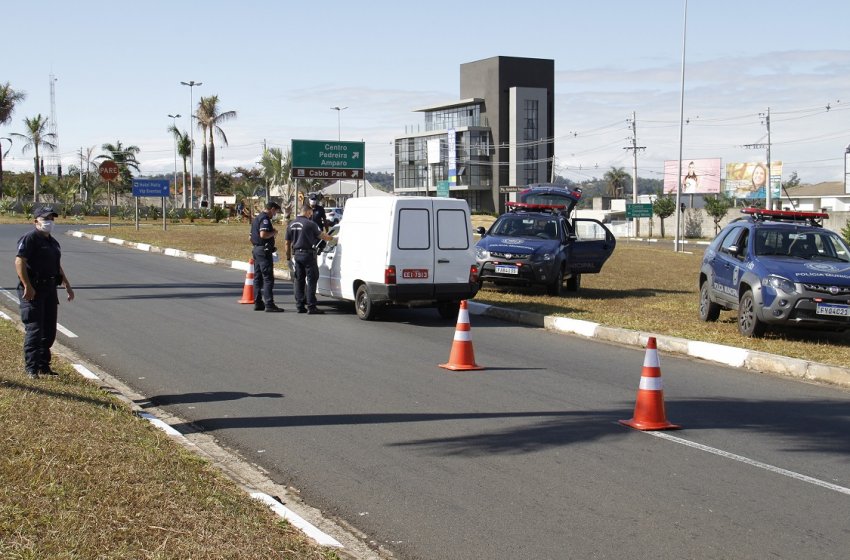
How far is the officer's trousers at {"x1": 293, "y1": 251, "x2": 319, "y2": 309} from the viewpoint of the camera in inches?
635

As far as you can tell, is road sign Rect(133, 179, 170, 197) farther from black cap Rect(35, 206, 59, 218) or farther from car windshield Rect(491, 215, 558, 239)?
black cap Rect(35, 206, 59, 218)

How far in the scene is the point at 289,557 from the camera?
4.78 meters

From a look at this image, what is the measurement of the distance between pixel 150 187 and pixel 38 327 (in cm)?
4648

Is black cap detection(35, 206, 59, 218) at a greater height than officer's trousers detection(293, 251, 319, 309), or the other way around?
black cap detection(35, 206, 59, 218)

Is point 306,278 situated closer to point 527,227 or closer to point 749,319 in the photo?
point 527,227

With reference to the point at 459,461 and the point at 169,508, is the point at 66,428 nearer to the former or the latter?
the point at 169,508

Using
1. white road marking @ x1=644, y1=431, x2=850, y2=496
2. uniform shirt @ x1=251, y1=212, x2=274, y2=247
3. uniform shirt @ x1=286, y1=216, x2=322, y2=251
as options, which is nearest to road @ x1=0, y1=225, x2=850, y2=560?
white road marking @ x1=644, y1=431, x2=850, y2=496

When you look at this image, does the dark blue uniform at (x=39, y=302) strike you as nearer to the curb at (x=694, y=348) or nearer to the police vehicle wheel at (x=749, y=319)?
the curb at (x=694, y=348)

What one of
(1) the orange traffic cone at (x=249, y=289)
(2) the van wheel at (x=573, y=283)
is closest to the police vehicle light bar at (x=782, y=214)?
(2) the van wheel at (x=573, y=283)

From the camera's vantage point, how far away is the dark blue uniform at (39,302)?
9.22m

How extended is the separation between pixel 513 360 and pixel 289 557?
24.4ft

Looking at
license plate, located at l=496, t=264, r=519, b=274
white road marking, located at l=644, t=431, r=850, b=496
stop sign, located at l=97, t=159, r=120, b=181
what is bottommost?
white road marking, located at l=644, t=431, r=850, b=496

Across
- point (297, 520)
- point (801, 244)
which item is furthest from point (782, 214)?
point (297, 520)

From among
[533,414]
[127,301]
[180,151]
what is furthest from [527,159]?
[533,414]
